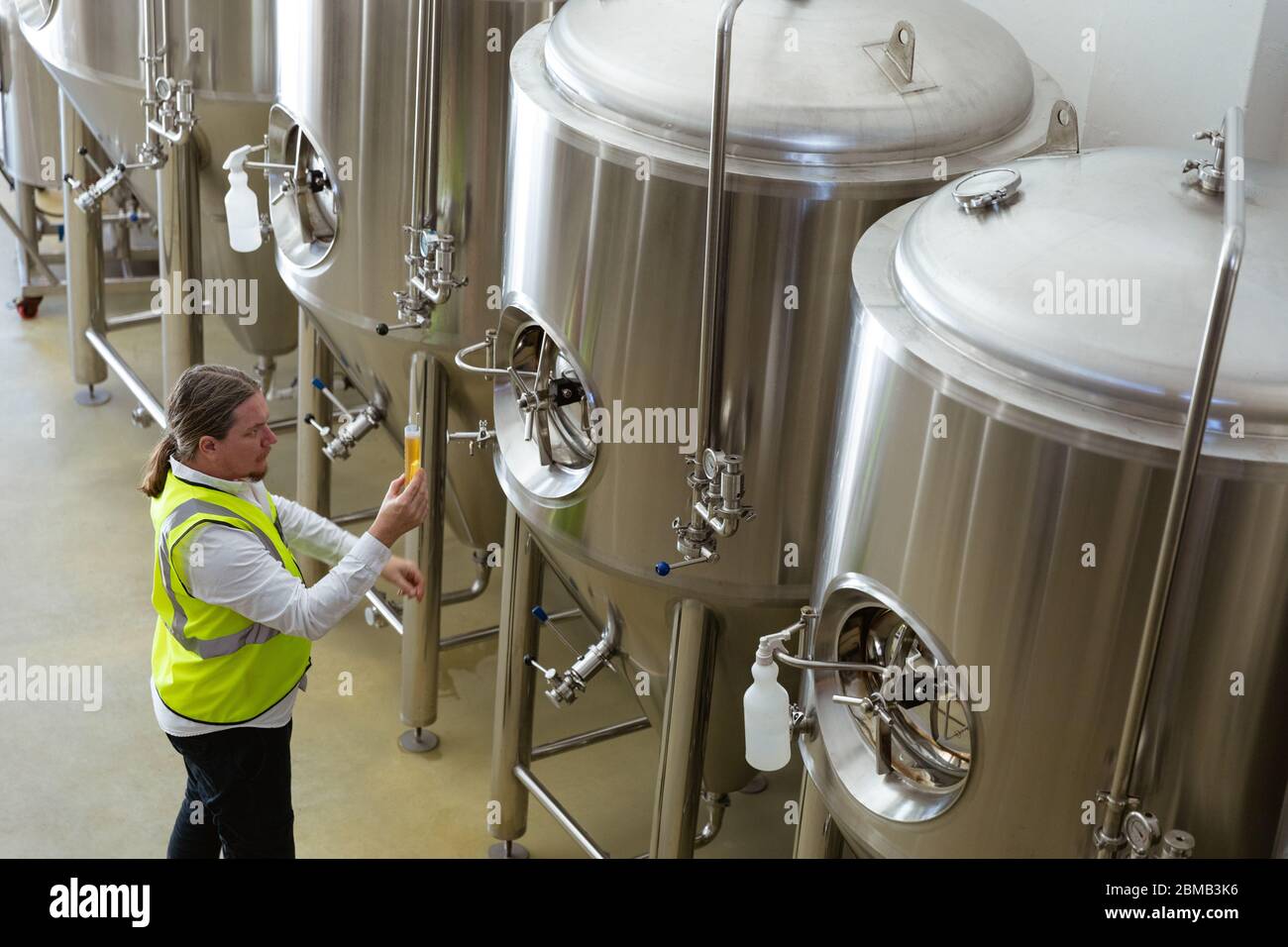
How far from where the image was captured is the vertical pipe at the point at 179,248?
4715 millimetres

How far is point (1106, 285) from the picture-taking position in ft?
6.49

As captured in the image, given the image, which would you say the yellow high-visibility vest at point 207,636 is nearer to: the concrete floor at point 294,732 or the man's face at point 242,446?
the man's face at point 242,446

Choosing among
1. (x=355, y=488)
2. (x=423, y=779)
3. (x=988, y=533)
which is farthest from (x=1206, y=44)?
(x=355, y=488)

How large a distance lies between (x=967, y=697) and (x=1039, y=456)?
37 centimetres

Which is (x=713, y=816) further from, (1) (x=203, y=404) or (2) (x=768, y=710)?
(1) (x=203, y=404)

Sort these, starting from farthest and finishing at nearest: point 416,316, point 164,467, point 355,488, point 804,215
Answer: point 355,488 → point 416,316 → point 164,467 → point 804,215

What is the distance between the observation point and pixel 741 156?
255cm

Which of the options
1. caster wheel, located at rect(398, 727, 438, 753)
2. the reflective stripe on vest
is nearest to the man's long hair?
the reflective stripe on vest

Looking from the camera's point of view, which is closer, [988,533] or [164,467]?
[988,533]

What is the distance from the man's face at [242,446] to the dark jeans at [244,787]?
21.6 inches

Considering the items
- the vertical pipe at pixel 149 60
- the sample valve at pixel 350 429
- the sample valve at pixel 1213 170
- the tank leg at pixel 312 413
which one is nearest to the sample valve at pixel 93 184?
the vertical pipe at pixel 149 60

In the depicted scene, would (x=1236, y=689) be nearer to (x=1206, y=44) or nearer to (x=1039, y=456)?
(x=1039, y=456)

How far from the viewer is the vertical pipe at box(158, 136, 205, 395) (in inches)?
186

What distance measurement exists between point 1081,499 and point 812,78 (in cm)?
106
